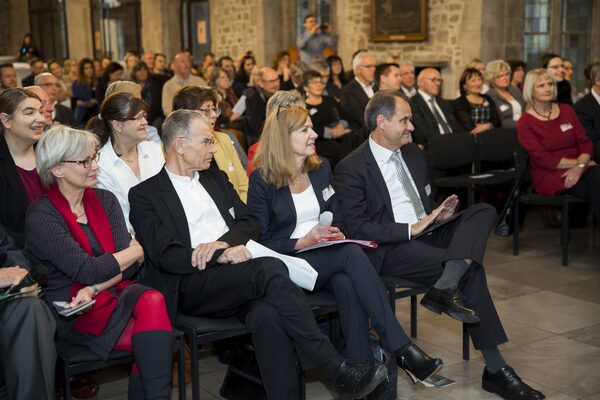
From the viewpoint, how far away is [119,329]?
316 centimetres

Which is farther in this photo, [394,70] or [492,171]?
[394,70]

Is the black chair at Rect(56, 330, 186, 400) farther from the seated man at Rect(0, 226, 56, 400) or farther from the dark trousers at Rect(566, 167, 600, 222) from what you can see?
the dark trousers at Rect(566, 167, 600, 222)

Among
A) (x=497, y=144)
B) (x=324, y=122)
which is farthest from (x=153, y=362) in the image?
(x=324, y=122)

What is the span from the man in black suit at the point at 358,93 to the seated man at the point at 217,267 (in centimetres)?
391

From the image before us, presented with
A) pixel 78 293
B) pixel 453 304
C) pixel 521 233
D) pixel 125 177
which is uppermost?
pixel 125 177

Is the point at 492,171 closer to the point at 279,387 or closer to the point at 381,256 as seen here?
the point at 381,256

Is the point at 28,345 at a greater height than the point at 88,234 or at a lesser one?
lesser

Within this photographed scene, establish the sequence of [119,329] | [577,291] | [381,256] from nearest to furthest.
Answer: [119,329], [381,256], [577,291]

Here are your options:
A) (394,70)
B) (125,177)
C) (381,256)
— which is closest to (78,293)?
(125,177)

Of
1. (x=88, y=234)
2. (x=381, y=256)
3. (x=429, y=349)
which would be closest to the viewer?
(x=88, y=234)

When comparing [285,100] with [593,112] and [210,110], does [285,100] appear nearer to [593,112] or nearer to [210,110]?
[210,110]

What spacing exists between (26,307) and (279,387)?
40.6 inches

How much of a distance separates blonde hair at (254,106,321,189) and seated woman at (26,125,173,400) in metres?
0.77

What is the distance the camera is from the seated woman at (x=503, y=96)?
26.3 ft
